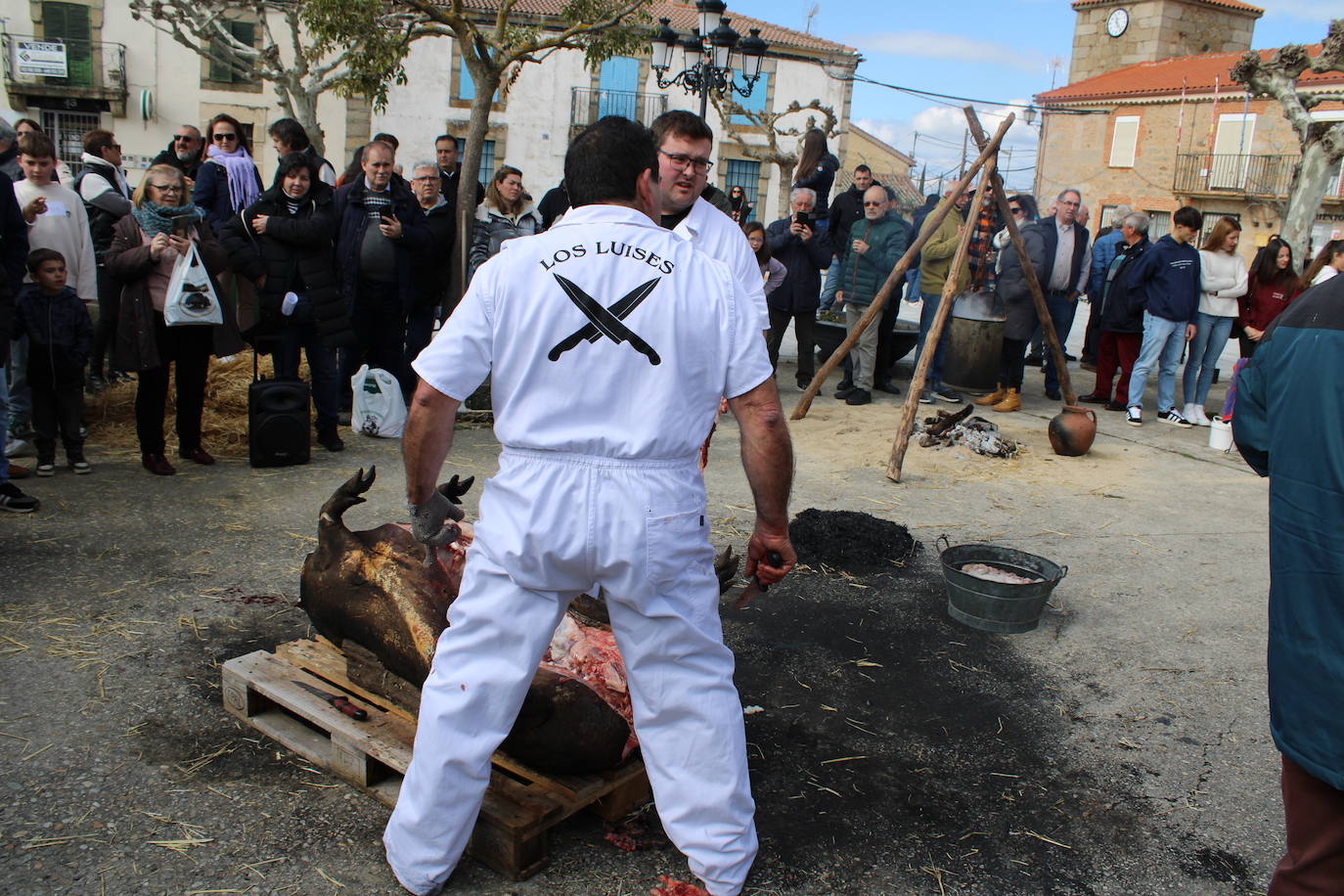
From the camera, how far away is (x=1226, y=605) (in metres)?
5.71

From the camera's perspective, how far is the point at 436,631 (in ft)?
11.6

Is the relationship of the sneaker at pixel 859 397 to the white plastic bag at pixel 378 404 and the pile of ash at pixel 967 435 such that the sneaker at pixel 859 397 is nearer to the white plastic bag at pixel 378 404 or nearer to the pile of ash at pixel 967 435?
the pile of ash at pixel 967 435

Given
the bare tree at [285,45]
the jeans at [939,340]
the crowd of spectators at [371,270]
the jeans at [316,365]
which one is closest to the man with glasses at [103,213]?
the crowd of spectators at [371,270]

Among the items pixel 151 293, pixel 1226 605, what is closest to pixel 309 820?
pixel 151 293

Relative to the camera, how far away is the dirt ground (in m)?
3.14

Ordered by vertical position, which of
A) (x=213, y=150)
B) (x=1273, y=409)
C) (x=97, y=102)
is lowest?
(x=1273, y=409)

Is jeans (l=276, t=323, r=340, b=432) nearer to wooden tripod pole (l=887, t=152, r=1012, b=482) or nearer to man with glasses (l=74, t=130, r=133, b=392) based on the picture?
man with glasses (l=74, t=130, r=133, b=392)

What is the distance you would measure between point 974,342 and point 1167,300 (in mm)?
2050

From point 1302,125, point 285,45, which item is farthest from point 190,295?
point 285,45

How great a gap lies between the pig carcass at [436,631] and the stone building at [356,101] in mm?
30187

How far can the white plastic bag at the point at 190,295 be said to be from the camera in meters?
6.44

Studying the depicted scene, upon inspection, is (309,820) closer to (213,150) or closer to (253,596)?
(253,596)

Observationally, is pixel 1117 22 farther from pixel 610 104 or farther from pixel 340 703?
pixel 340 703

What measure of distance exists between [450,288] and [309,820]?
20.5 ft
